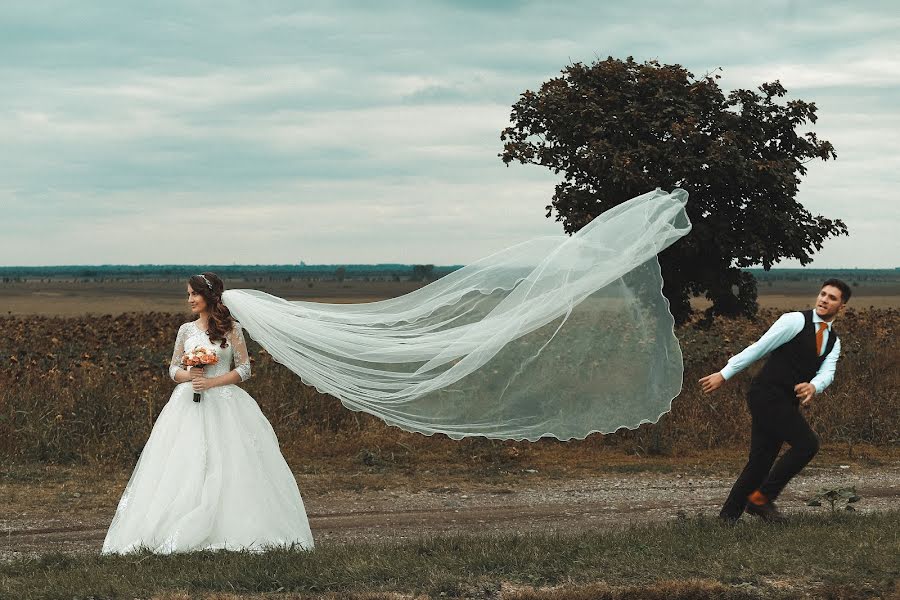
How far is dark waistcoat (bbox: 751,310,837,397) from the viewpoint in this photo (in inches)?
355

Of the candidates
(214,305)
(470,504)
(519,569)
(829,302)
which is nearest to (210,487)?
(214,305)

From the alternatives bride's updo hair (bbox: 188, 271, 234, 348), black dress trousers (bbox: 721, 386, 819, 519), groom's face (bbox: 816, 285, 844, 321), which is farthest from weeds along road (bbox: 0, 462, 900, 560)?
groom's face (bbox: 816, 285, 844, 321)

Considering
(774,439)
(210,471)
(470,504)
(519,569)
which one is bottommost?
(470,504)

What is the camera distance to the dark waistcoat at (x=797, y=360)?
9.02 metres

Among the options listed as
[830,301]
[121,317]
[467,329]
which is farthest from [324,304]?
[121,317]

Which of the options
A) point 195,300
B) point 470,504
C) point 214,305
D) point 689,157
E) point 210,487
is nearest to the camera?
point 210,487

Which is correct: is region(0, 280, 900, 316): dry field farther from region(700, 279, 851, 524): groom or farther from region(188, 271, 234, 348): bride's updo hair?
region(700, 279, 851, 524): groom

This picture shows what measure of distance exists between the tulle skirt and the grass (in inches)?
11.9

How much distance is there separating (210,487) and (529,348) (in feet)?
10.2

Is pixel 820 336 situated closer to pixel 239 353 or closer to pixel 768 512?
pixel 768 512

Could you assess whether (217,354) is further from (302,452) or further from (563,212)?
(563,212)

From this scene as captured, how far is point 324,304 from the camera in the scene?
10906 millimetres

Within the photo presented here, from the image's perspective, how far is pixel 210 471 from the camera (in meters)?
9.03

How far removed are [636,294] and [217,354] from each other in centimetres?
375
